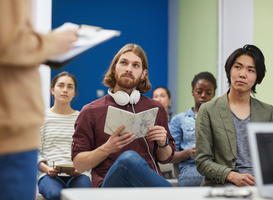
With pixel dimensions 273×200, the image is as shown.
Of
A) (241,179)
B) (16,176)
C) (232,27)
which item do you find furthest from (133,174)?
(232,27)

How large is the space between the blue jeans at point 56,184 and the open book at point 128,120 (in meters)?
0.88

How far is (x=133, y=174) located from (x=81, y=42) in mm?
655

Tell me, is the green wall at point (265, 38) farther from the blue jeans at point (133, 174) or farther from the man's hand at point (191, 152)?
the blue jeans at point (133, 174)

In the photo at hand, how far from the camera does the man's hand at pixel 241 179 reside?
179 cm

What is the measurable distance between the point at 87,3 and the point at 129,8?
2.31ft

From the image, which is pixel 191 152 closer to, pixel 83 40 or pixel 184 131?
pixel 184 131

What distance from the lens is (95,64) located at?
16.5 feet

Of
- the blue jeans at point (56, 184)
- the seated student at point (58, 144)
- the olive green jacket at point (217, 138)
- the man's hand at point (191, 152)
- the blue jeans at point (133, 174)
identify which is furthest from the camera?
the man's hand at point (191, 152)

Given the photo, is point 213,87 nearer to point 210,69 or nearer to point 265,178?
point 210,69

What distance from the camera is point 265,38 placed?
3.27 meters

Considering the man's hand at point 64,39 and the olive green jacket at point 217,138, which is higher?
the man's hand at point 64,39

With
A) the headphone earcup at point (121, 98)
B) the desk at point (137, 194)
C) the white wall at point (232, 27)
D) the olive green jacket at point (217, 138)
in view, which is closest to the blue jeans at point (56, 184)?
the headphone earcup at point (121, 98)

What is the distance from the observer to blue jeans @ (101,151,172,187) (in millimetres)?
1315

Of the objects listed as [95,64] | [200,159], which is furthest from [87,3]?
[200,159]
